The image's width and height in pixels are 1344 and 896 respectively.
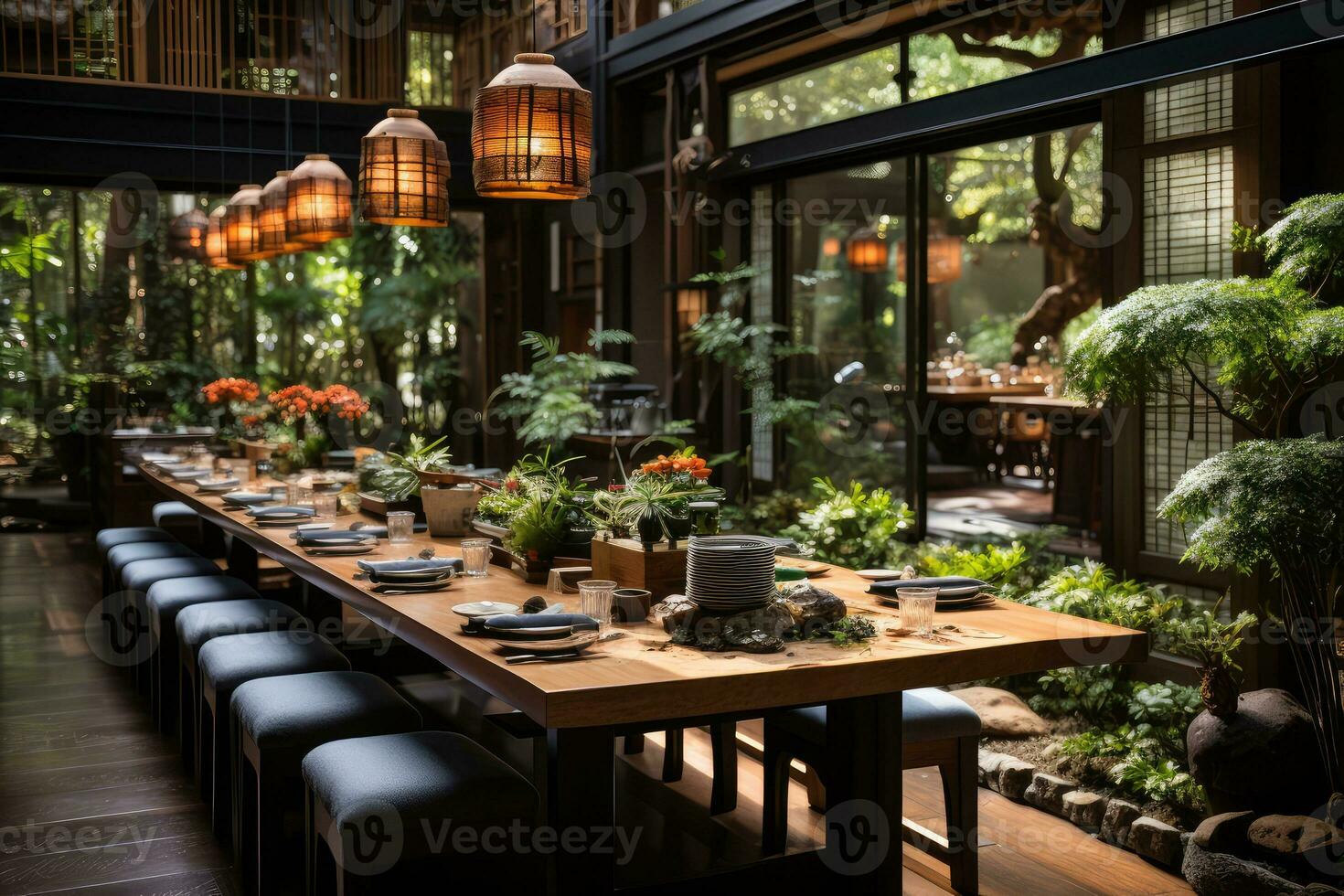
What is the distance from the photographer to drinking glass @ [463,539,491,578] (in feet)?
10.5

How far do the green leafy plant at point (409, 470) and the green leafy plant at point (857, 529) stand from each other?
82.6 inches

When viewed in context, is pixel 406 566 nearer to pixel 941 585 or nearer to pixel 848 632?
pixel 848 632

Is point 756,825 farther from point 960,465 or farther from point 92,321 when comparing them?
point 92,321

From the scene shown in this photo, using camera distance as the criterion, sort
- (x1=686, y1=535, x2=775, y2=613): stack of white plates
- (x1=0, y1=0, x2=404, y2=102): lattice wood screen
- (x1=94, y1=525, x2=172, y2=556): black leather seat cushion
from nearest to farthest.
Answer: (x1=686, y1=535, x2=775, y2=613): stack of white plates, (x1=94, y1=525, x2=172, y2=556): black leather seat cushion, (x1=0, y1=0, x2=404, y2=102): lattice wood screen

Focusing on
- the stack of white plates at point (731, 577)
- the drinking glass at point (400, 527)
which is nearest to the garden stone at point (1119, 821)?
the stack of white plates at point (731, 577)

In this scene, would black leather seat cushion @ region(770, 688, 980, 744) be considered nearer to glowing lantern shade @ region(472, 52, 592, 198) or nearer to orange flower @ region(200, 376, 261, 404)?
glowing lantern shade @ region(472, 52, 592, 198)

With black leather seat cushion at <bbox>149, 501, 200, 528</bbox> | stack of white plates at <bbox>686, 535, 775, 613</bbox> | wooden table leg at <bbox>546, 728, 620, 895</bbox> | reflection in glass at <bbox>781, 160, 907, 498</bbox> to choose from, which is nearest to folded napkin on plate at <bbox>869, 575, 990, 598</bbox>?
stack of white plates at <bbox>686, 535, 775, 613</bbox>

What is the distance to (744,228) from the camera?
24.8 feet

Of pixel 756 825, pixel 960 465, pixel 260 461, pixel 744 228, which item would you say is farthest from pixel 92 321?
pixel 756 825

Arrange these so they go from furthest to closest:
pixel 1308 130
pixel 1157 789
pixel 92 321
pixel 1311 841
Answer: pixel 92 321
pixel 1308 130
pixel 1157 789
pixel 1311 841

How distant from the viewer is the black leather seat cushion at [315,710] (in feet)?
9.68

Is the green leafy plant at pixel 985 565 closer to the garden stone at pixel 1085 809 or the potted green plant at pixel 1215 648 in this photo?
the potted green plant at pixel 1215 648

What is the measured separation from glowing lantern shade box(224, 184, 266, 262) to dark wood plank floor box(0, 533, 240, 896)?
80.1 inches

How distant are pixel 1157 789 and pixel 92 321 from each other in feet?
31.4
